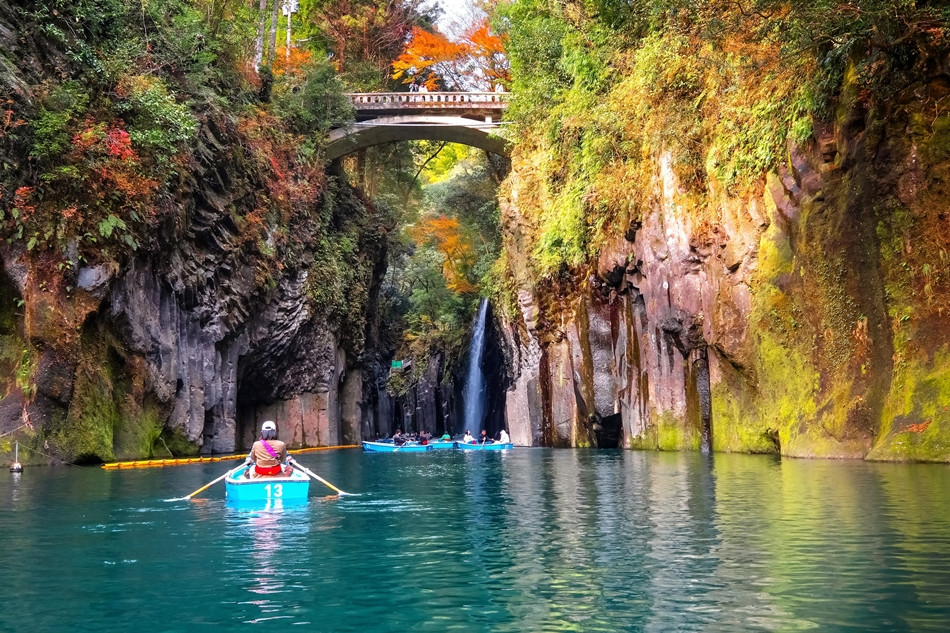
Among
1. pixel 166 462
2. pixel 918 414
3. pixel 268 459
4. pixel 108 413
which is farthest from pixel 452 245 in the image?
pixel 268 459

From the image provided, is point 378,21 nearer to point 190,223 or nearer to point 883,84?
point 190,223

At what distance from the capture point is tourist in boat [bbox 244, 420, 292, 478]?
48.8 ft

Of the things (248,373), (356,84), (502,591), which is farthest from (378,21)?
(502,591)

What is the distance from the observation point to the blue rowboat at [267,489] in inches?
571

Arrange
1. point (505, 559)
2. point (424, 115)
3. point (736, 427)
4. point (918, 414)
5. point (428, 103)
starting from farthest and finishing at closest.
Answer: point (424, 115) → point (428, 103) → point (736, 427) → point (918, 414) → point (505, 559)

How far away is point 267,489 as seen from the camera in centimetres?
1454

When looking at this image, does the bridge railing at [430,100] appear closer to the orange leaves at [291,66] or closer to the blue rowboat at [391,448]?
the orange leaves at [291,66]

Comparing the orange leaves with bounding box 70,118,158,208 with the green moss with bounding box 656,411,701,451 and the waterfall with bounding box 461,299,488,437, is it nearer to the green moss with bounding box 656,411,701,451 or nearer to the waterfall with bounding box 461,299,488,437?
the green moss with bounding box 656,411,701,451

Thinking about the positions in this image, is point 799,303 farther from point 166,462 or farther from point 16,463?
point 16,463

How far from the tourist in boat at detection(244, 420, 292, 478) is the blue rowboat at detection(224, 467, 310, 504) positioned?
0.24 meters

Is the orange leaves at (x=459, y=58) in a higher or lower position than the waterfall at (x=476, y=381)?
higher

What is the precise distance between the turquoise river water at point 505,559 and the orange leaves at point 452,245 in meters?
37.7

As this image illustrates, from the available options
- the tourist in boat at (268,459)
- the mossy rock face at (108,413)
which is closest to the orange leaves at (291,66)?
the mossy rock face at (108,413)

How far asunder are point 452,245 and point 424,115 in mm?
11497
